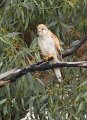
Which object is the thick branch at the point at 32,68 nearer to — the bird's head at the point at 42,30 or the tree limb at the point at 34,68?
the tree limb at the point at 34,68

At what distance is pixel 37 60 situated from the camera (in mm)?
2666

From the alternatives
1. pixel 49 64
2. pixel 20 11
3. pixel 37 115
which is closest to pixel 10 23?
pixel 20 11

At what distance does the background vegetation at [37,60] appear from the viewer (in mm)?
2727

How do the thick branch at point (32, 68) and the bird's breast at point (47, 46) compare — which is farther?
the bird's breast at point (47, 46)

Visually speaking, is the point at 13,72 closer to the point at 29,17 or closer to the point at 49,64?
the point at 49,64

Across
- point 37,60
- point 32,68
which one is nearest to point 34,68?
point 32,68

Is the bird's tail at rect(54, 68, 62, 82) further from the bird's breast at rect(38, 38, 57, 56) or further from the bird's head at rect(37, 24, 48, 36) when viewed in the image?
the bird's head at rect(37, 24, 48, 36)

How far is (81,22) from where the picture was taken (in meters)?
→ 2.96

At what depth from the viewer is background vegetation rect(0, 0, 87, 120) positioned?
273cm

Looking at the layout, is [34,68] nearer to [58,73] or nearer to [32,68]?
[32,68]

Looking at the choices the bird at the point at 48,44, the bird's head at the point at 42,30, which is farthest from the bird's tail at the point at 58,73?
the bird's head at the point at 42,30

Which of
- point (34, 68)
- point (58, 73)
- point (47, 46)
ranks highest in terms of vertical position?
point (34, 68)

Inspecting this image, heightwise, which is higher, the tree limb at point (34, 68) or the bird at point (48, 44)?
the tree limb at point (34, 68)

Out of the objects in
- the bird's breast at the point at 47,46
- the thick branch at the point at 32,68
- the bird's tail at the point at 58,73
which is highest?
the thick branch at the point at 32,68
